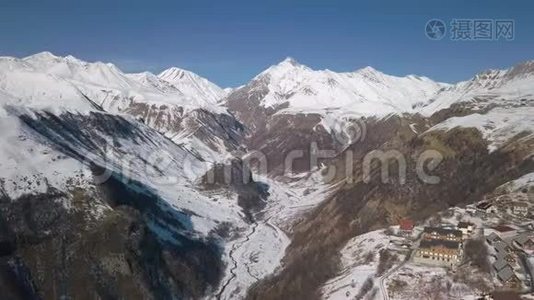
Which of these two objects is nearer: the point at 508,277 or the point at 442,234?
the point at 508,277

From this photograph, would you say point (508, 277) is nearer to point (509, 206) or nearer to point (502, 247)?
point (502, 247)

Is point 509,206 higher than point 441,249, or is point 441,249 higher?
point 509,206

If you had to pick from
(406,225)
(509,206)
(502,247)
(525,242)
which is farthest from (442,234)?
(509,206)

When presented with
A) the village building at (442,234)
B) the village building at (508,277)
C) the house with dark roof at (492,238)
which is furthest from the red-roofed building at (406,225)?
the village building at (508,277)

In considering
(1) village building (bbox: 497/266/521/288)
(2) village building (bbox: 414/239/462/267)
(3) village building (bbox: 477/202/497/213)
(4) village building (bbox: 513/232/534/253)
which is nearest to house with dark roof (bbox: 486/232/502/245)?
(4) village building (bbox: 513/232/534/253)

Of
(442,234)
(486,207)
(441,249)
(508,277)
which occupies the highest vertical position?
(486,207)

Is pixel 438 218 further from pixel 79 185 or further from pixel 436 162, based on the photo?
pixel 79 185

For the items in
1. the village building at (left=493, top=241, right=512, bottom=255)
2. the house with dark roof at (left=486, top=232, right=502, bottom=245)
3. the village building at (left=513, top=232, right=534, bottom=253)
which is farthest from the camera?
the house with dark roof at (left=486, top=232, right=502, bottom=245)

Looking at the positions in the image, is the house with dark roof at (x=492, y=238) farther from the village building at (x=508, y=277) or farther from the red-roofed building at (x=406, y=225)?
the red-roofed building at (x=406, y=225)

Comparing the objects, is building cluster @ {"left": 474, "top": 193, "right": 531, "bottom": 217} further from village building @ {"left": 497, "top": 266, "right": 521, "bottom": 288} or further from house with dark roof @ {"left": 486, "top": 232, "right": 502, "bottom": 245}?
village building @ {"left": 497, "top": 266, "right": 521, "bottom": 288}
